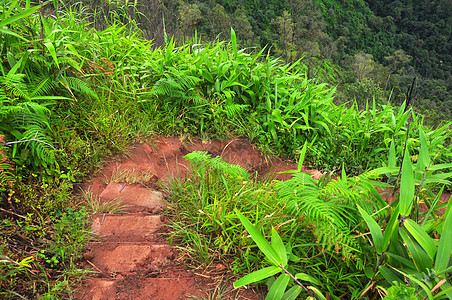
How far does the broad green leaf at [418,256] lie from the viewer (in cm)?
115

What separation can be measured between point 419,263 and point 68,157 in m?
2.04

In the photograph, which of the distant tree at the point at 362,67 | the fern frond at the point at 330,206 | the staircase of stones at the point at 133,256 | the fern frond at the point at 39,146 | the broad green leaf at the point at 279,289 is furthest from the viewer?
the distant tree at the point at 362,67

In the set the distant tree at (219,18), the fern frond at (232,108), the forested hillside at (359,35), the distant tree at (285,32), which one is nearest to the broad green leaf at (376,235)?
the fern frond at (232,108)

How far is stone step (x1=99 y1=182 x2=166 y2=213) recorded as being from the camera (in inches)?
76.6

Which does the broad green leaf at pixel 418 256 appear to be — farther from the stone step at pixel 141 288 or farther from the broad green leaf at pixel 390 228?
the stone step at pixel 141 288

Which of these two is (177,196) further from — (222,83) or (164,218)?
(222,83)

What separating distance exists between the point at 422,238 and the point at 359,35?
52.5 metres

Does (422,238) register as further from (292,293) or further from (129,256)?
(129,256)

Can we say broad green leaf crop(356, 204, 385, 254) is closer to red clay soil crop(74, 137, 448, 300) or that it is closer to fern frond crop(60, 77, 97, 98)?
red clay soil crop(74, 137, 448, 300)

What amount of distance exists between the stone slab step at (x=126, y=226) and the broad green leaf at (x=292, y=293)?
2.79ft

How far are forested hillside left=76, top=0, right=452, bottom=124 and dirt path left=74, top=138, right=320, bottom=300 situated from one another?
59.9 ft

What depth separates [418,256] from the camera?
117 cm

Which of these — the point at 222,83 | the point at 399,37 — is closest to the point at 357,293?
the point at 222,83

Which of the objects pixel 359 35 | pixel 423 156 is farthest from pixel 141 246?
pixel 359 35
